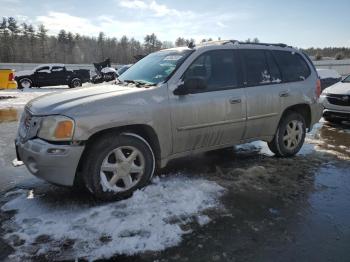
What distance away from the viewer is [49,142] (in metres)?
3.97

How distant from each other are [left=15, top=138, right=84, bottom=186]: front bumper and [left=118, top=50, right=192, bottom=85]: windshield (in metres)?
1.48

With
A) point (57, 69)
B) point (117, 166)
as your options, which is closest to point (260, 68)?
point (117, 166)

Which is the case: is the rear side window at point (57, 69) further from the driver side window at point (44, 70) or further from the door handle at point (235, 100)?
the door handle at point (235, 100)

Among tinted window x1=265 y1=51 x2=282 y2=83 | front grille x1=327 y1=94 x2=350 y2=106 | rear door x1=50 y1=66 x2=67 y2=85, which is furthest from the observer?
rear door x1=50 y1=66 x2=67 y2=85

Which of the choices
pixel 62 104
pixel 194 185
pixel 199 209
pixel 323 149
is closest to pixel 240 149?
pixel 323 149

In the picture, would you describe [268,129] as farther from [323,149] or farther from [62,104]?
[62,104]

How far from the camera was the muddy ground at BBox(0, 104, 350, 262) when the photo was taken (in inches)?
128

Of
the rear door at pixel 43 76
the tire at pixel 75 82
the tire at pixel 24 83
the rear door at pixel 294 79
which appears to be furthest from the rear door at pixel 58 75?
the rear door at pixel 294 79

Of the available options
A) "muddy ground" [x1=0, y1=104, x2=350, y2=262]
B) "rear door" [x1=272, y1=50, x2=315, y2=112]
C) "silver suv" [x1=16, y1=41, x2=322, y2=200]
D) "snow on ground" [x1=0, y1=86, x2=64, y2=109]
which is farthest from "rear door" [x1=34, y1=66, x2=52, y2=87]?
"rear door" [x1=272, y1=50, x2=315, y2=112]

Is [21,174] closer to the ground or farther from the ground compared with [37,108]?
closer to the ground

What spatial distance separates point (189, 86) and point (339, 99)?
21.8 ft

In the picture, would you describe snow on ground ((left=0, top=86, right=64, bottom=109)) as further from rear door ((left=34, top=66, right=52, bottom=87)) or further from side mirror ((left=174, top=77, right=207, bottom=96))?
side mirror ((left=174, top=77, right=207, bottom=96))

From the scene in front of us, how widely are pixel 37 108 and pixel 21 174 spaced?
1544 millimetres

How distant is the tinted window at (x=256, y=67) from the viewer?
561cm
